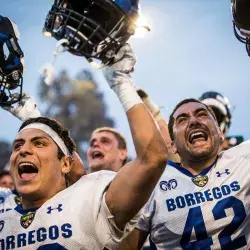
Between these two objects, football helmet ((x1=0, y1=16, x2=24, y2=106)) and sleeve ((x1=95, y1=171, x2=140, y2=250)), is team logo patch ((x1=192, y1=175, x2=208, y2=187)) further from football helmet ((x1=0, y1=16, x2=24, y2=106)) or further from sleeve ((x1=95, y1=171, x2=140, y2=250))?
football helmet ((x1=0, y1=16, x2=24, y2=106))

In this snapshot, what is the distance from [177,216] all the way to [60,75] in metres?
17.8

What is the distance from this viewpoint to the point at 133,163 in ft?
5.29

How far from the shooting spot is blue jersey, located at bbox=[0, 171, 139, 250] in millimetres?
1647

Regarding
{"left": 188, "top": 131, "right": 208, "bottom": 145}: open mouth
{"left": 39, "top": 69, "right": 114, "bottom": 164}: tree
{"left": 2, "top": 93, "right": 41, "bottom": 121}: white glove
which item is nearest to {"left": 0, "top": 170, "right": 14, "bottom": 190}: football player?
{"left": 2, "top": 93, "right": 41, "bottom": 121}: white glove

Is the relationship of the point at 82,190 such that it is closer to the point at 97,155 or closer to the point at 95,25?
the point at 95,25

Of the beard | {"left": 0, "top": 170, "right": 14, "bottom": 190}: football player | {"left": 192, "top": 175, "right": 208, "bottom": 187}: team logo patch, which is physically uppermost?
{"left": 0, "top": 170, "right": 14, "bottom": 190}: football player

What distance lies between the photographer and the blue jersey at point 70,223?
1647mm

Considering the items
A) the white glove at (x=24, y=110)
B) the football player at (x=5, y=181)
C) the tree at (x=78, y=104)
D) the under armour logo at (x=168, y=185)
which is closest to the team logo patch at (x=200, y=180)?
the under armour logo at (x=168, y=185)

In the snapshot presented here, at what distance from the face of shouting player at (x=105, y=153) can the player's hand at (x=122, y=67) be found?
1939 mm

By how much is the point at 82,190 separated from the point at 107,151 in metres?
1.97

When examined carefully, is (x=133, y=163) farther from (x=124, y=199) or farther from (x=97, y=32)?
(x=97, y=32)

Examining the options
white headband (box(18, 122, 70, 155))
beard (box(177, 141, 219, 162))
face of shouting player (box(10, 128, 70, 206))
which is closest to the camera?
face of shouting player (box(10, 128, 70, 206))

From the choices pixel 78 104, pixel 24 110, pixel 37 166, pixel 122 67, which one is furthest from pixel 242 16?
pixel 78 104

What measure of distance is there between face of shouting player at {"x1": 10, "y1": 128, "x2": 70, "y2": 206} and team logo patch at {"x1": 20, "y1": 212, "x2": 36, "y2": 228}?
0.10m
